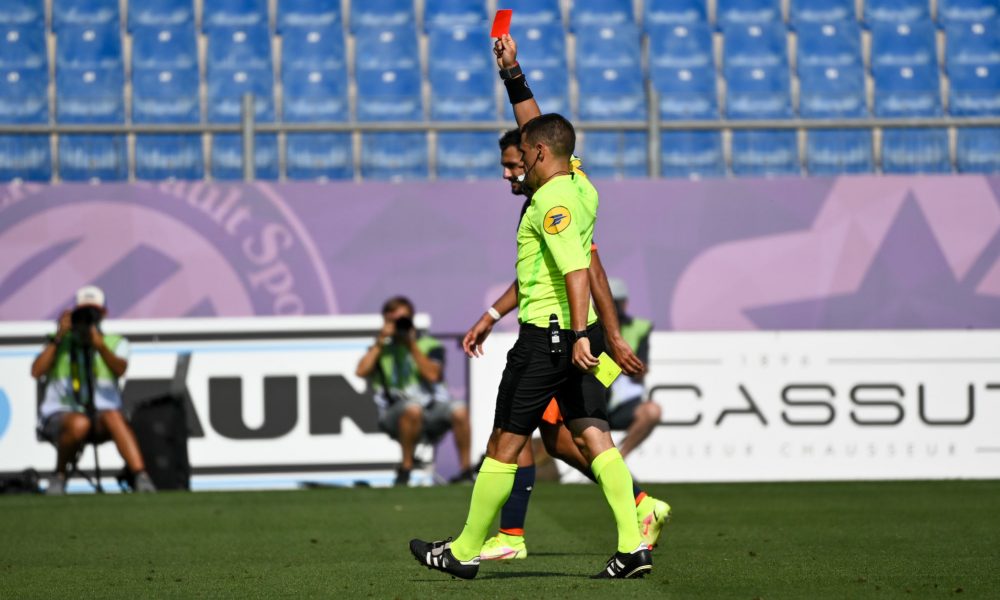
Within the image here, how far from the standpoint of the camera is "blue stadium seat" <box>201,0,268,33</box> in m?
18.1

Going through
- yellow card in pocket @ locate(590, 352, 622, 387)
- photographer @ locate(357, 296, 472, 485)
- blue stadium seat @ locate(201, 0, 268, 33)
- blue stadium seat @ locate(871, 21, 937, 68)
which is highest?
blue stadium seat @ locate(201, 0, 268, 33)

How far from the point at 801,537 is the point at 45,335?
308 inches

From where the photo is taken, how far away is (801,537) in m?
8.13

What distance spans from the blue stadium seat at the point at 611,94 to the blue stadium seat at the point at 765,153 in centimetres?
221

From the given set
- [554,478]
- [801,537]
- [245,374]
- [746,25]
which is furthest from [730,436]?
[746,25]

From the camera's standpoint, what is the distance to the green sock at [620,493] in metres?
6.03

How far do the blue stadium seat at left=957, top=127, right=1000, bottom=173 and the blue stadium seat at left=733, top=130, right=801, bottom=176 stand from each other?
4.93 feet

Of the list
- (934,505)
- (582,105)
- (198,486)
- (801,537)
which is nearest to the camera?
(801,537)

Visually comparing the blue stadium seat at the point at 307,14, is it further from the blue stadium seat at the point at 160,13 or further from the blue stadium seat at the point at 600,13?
the blue stadium seat at the point at 600,13

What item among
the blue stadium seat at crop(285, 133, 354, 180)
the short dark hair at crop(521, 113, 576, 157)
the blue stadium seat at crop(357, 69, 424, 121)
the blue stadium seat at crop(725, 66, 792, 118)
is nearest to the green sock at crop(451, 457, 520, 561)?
the short dark hair at crop(521, 113, 576, 157)

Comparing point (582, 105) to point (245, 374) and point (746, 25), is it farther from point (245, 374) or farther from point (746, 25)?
point (245, 374)

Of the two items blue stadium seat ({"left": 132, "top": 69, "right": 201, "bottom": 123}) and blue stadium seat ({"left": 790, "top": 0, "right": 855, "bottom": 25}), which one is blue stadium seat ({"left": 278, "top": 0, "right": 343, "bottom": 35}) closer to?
blue stadium seat ({"left": 132, "top": 69, "right": 201, "bottom": 123})

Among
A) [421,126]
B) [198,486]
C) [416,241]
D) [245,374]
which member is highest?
[421,126]

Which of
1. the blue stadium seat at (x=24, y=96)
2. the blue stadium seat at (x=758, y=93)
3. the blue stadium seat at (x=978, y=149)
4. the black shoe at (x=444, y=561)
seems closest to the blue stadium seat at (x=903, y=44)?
the blue stadium seat at (x=758, y=93)
